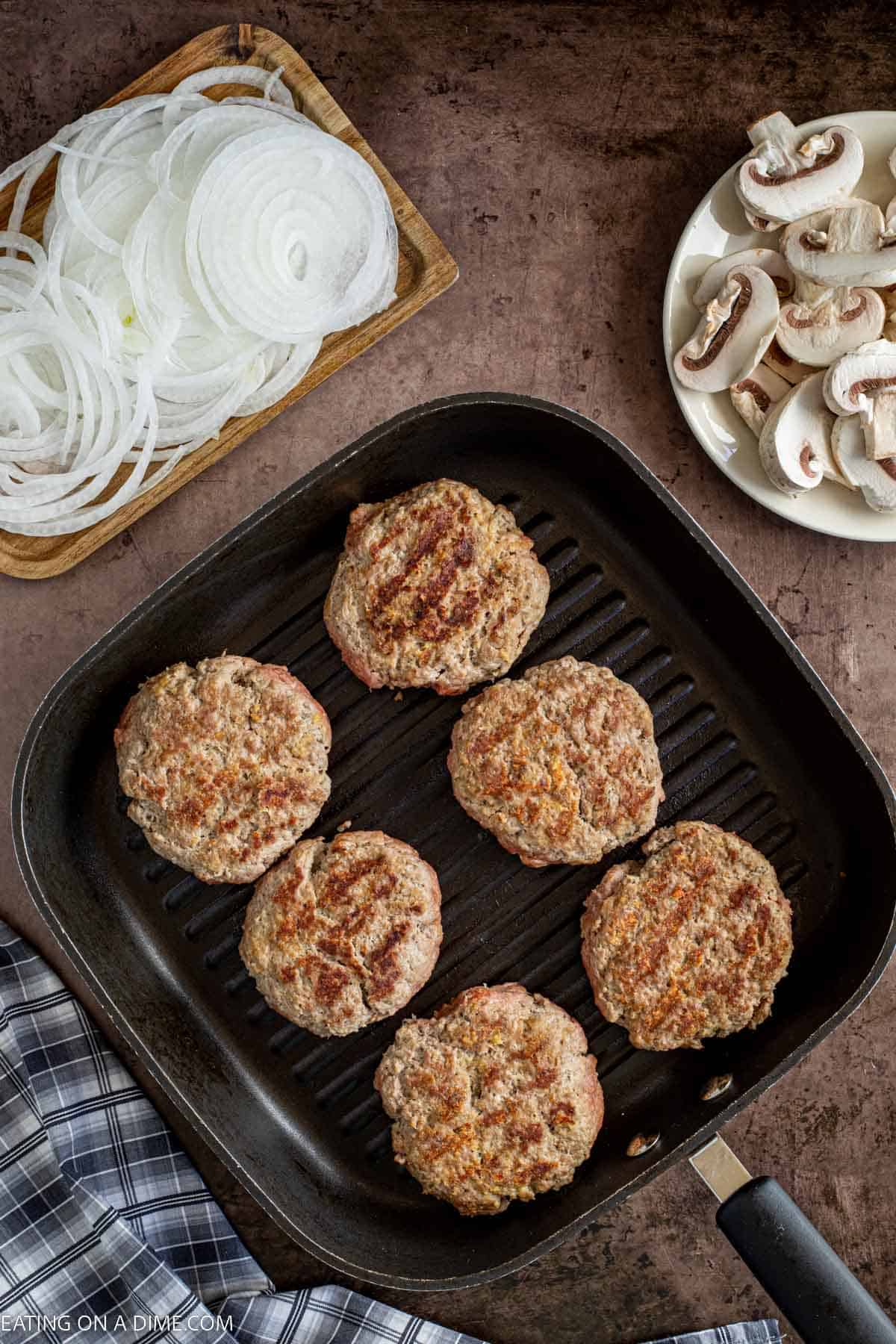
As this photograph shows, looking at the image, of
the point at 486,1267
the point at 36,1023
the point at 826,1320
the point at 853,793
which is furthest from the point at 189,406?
the point at 826,1320

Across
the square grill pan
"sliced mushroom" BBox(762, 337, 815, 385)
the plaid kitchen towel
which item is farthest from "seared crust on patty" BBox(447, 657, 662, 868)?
the plaid kitchen towel

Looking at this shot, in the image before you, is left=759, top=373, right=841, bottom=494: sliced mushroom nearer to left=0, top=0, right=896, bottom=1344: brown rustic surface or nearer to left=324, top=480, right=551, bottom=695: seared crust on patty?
left=0, top=0, right=896, bottom=1344: brown rustic surface

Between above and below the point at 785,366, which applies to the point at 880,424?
below

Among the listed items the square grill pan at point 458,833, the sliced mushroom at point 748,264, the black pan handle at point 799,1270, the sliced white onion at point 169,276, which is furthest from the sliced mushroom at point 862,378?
the black pan handle at point 799,1270

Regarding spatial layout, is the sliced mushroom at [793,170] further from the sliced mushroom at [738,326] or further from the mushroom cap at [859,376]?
the mushroom cap at [859,376]

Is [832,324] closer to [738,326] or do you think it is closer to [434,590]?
[738,326]

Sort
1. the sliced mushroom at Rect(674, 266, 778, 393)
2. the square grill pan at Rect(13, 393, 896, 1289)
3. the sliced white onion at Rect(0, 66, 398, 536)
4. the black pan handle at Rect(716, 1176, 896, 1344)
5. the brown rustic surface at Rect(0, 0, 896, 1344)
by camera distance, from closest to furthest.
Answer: the black pan handle at Rect(716, 1176, 896, 1344)
the sliced white onion at Rect(0, 66, 398, 536)
the sliced mushroom at Rect(674, 266, 778, 393)
the square grill pan at Rect(13, 393, 896, 1289)
the brown rustic surface at Rect(0, 0, 896, 1344)

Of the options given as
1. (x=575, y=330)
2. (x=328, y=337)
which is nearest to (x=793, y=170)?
(x=575, y=330)
